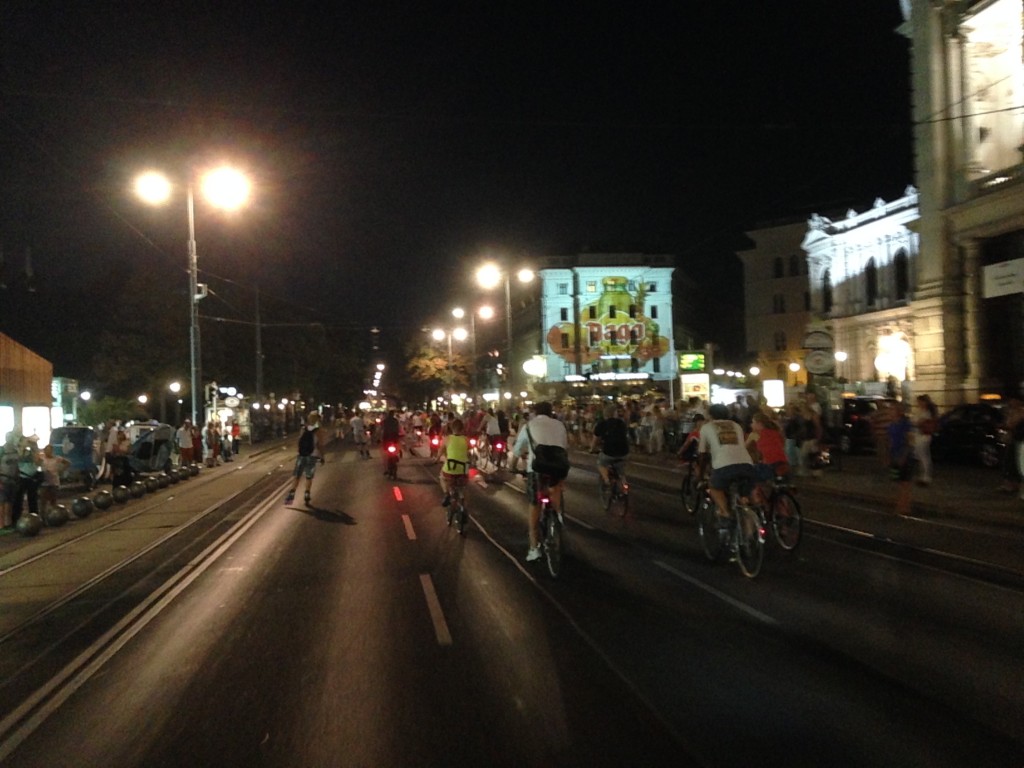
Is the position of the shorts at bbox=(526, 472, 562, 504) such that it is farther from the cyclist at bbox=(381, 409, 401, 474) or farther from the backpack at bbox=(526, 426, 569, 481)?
the cyclist at bbox=(381, 409, 401, 474)

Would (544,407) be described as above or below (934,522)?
above

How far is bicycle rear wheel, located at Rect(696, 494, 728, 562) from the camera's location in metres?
11.1

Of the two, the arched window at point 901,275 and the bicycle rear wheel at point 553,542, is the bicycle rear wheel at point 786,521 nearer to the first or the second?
the bicycle rear wheel at point 553,542

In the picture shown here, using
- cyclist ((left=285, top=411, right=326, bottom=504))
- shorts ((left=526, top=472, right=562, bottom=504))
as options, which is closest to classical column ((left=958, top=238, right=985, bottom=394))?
cyclist ((left=285, top=411, right=326, bottom=504))

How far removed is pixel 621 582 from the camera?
33.5ft

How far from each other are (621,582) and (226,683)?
15.1ft

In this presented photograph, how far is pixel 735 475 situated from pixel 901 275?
40.8 metres

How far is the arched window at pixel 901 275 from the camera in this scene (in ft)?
154

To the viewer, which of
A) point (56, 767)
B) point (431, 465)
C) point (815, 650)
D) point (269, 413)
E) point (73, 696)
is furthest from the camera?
point (269, 413)

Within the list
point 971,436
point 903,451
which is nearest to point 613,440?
point 903,451

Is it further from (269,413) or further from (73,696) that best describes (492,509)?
(269,413)

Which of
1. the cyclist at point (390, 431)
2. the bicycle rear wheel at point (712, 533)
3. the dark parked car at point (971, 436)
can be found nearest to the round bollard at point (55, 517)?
the cyclist at point (390, 431)

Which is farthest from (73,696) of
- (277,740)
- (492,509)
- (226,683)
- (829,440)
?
(829,440)

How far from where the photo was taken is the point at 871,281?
165ft
